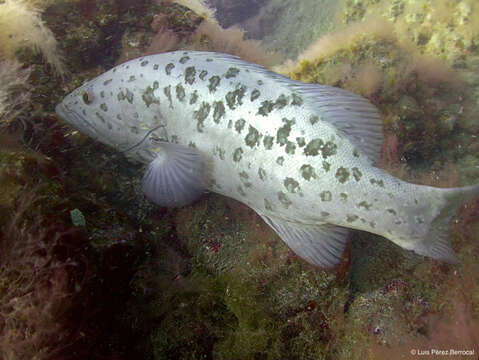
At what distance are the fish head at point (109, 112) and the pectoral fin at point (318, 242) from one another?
2061 mm

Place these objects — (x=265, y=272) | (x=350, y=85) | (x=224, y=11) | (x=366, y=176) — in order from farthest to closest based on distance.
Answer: (x=224, y=11), (x=350, y=85), (x=265, y=272), (x=366, y=176)

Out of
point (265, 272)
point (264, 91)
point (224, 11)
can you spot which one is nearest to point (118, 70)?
point (264, 91)

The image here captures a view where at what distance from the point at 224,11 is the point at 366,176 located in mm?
13543

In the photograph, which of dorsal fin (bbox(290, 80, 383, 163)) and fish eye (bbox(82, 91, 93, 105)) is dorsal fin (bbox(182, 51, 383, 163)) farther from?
fish eye (bbox(82, 91, 93, 105))

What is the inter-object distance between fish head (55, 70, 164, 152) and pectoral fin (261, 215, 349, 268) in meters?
2.06

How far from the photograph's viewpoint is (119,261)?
2.85 metres

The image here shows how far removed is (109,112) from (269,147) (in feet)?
7.38

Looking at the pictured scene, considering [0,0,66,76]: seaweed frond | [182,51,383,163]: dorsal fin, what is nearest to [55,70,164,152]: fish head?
[0,0,66,76]: seaweed frond

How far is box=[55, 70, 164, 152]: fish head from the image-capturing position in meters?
3.63

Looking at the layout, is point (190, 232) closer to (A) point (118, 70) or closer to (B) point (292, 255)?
(B) point (292, 255)

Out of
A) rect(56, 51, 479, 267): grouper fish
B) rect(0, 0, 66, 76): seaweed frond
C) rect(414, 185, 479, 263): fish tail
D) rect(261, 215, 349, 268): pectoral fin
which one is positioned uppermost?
rect(0, 0, 66, 76): seaweed frond

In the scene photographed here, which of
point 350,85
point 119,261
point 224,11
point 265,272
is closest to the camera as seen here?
point 119,261

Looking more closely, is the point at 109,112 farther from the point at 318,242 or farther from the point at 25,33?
the point at 318,242

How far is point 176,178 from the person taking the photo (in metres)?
3.37
